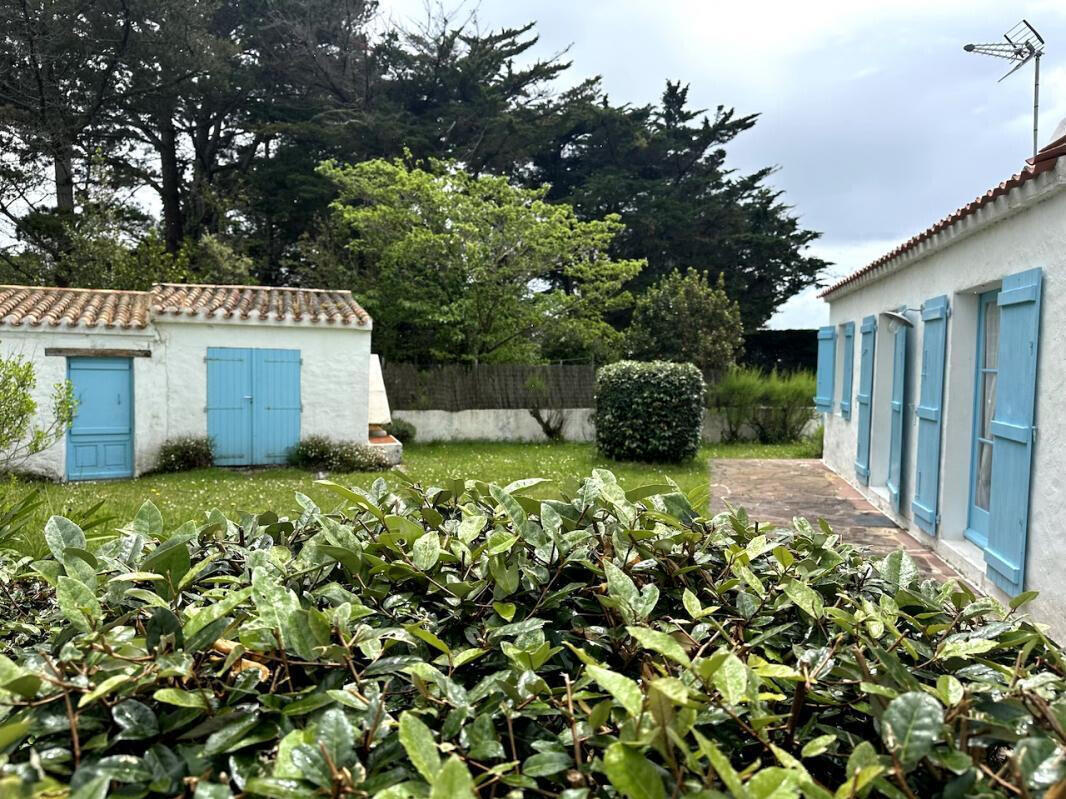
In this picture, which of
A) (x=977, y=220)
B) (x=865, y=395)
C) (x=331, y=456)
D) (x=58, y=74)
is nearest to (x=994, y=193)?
(x=977, y=220)

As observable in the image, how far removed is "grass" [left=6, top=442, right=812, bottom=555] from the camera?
31.0 feet

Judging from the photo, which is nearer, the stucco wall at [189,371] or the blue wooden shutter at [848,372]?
the blue wooden shutter at [848,372]

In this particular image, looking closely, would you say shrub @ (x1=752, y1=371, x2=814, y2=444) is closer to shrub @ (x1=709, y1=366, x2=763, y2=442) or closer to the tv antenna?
shrub @ (x1=709, y1=366, x2=763, y2=442)

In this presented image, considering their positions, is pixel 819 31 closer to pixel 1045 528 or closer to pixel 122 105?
pixel 1045 528

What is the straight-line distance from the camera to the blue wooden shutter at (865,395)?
30.5 ft

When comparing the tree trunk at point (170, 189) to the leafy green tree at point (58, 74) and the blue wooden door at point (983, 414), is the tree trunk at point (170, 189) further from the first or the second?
the blue wooden door at point (983, 414)

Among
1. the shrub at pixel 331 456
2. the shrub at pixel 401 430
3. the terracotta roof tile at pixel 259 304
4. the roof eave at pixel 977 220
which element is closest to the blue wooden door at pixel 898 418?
the roof eave at pixel 977 220

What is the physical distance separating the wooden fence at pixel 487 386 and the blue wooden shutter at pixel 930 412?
415 inches

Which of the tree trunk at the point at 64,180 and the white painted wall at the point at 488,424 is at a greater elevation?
the tree trunk at the point at 64,180

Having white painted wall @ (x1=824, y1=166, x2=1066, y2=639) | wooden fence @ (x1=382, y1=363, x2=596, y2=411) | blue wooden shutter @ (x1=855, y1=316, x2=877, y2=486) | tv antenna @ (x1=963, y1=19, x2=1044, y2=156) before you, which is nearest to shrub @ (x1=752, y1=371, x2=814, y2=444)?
wooden fence @ (x1=382, y1=363, x2=596, y2=411)

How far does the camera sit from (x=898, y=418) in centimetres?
804

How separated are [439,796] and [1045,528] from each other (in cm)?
511

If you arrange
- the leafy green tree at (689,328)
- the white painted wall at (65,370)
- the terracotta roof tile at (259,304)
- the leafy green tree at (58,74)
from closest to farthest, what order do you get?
the white painted wall at (65,370)
the terracotta roof tile at (259,304)
the leafy green tree at (689,328)
the leafy green tree at (58,74)

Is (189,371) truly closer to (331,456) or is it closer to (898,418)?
(331,456)
